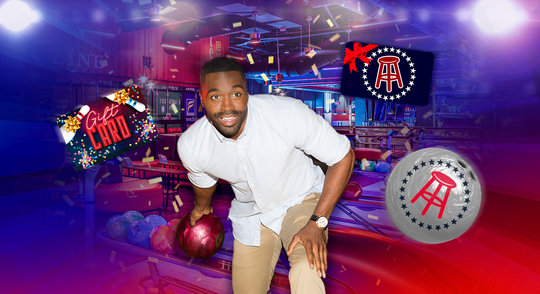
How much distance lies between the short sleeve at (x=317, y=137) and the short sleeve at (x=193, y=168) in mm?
541

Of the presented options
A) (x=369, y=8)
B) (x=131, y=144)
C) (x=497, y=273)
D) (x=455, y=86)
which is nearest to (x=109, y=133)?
(x=131, y=144)

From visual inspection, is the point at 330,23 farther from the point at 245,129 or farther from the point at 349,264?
the point at 245,129

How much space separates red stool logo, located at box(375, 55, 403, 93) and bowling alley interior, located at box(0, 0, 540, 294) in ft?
0.10

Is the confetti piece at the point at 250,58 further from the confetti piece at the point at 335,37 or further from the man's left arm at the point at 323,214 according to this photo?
the man's left arm at the point at 323,214

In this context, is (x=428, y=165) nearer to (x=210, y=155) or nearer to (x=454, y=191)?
(x=454, y=191)

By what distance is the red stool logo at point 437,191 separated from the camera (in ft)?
8.58

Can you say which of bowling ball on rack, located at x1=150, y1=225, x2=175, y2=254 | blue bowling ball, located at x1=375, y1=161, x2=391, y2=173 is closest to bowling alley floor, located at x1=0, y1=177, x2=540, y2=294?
bowling ball on rack, located at x1=150, y1=225, x2=175, y2=254

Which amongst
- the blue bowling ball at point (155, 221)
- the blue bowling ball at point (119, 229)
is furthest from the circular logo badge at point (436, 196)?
the blue bowling ball at point (119, 229)

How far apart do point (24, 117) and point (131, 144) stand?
6.97m

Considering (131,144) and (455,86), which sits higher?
(455,86)

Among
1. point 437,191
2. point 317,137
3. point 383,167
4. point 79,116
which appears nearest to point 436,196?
point 437,191

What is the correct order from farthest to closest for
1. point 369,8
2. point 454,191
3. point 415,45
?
point 415,45 < point 369,8 < point 454,191

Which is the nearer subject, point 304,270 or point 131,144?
point 304,270

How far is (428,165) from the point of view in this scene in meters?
2.69
